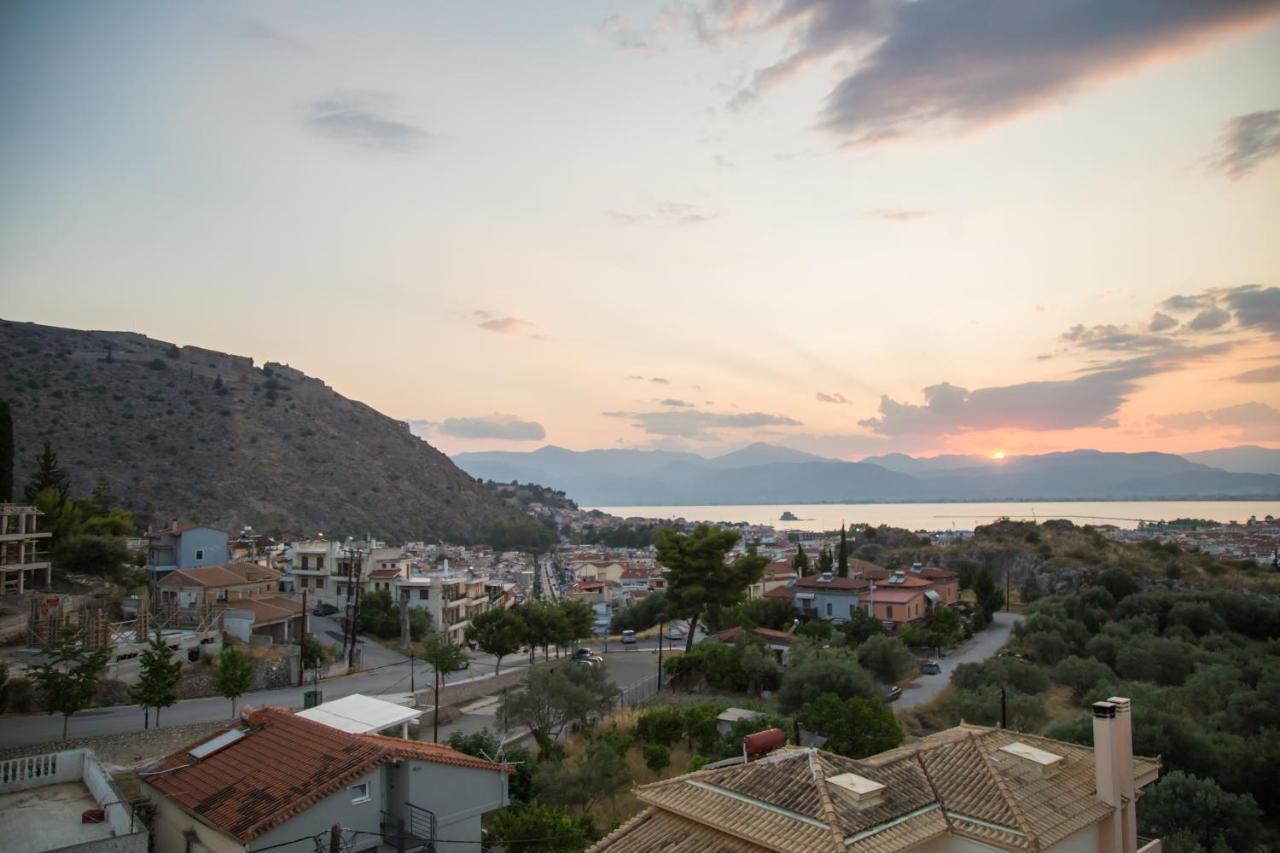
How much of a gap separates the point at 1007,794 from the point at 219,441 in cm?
8058

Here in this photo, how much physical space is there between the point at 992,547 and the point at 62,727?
54635 millimetres

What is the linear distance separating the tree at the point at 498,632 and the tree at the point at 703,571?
5.80 meters

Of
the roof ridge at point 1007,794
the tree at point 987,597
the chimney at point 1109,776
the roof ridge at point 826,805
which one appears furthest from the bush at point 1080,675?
the roof ridge at point 826,805

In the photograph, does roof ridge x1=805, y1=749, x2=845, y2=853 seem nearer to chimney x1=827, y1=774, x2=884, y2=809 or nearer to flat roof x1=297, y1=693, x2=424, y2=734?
chimney x1=827, y1=774, x2=884, y2=809

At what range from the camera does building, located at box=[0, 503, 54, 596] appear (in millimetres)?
24797

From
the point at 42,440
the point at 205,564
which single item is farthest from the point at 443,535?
the point at 205,564

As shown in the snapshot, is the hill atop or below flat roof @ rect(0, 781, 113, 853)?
atop

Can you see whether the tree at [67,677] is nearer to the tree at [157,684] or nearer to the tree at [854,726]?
the tree at [157,684]

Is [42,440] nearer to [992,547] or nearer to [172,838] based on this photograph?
[172,838]

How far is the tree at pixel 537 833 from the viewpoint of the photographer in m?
11.9

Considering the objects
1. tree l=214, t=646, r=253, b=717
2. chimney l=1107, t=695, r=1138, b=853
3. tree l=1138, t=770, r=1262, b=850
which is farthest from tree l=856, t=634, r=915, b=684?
tree l=214, t=646, r=253, b=717

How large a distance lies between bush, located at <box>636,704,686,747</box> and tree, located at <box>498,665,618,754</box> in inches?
65.8

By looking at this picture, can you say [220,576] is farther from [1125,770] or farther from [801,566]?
[801,566]

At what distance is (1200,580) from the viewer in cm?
4250
